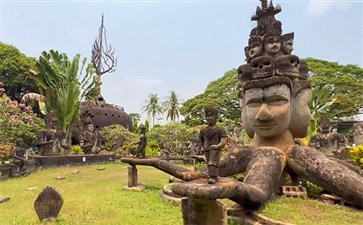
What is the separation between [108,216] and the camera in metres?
7.56

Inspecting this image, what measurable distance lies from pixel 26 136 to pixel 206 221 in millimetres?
17708

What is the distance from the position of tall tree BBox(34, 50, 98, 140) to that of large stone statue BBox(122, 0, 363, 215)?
15.6 metres

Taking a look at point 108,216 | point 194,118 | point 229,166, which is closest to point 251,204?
point 229,166

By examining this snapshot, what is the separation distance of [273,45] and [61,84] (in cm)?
1860

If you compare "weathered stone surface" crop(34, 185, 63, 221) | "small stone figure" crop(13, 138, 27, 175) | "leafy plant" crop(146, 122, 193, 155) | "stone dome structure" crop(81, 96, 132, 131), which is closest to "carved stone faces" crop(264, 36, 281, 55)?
"weathered stone surface" crop(34, 185, 63, 221)

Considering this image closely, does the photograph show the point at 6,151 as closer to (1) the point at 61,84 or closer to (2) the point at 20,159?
(2) the point at 20,159

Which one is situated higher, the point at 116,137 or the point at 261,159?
the point at 116,137

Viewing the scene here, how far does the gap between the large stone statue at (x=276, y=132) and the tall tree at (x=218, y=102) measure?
27970mm

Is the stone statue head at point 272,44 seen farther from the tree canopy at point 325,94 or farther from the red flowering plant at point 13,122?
the tree canopy at point 325,94

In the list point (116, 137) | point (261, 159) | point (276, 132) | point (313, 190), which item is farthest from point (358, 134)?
point (261, 159)

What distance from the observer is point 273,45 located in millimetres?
8867

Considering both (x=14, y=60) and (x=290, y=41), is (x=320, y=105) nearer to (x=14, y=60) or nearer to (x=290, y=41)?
(x=290, y=41)

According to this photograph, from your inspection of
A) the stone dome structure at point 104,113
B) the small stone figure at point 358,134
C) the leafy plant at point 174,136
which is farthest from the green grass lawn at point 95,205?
the stone dome structure at point 104,113

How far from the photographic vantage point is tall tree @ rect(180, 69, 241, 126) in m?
37.7
